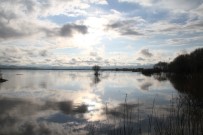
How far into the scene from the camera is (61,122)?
50.4 ft

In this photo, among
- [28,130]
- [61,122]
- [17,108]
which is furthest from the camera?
[17,108]

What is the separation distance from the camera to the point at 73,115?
57.5ft

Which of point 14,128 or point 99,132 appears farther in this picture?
point 14,128

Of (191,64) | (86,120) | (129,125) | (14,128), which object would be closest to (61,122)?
(86,120)

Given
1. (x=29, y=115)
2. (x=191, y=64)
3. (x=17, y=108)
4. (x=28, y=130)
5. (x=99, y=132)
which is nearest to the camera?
(x=99, y=132)

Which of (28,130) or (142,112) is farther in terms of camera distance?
(142,112)

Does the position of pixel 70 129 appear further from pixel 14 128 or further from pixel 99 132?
pixel 14 128

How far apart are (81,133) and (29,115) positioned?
618cm

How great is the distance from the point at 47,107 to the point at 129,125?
9.18 m

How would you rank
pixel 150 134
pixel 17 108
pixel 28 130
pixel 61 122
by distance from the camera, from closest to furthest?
pixel 150 134
pixel 28 130
pixel 61 122
pixel 17 108

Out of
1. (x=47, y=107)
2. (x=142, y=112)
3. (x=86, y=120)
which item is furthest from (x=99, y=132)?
(x=47, y=107)

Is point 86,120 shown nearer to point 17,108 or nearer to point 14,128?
point 14,128

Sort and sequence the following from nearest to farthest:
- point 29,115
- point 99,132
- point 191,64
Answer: point 99,132, point 29,115, point 191,64

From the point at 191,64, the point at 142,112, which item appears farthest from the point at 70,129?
the point at 191,64
